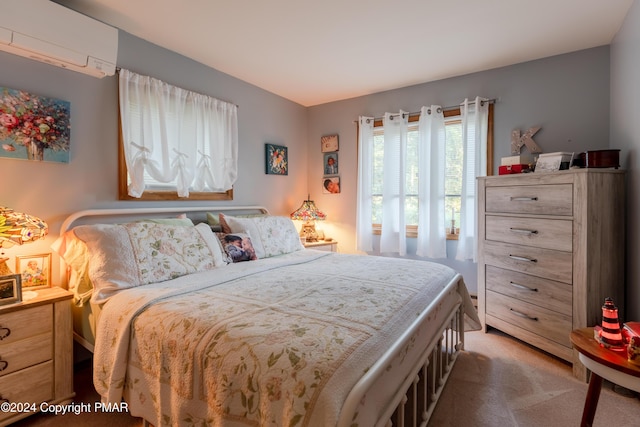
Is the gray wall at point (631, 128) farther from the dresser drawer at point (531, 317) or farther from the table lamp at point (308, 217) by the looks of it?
the table lamp at point (308, 217)

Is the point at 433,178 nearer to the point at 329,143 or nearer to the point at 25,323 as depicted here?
the point at 329,143

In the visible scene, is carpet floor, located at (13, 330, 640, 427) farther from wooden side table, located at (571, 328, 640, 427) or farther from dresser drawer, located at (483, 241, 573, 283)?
dresser drawer, located at (483, 241, 573, 283)

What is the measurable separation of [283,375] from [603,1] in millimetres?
2870

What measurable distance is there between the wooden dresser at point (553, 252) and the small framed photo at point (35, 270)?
316 centimetres

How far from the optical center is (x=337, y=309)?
1.39 m

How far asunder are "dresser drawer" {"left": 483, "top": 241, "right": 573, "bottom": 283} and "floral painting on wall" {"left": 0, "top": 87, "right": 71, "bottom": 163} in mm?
3192

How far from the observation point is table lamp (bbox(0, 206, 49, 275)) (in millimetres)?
1642

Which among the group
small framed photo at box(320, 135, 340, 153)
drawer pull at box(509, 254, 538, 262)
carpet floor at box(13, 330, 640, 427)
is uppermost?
small framed photo at box(320, 135, 340, 153)

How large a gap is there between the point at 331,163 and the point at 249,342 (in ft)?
10.5

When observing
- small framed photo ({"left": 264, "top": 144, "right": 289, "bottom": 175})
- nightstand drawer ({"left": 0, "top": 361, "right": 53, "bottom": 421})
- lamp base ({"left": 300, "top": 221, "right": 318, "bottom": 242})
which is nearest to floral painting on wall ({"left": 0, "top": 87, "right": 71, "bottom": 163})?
nightstand drawer ({"left": 0, "top": 361, "right": 53, "bottom": 421})

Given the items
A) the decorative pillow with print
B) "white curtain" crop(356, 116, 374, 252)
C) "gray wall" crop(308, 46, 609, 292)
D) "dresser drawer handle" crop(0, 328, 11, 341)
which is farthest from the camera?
"white curtain" crop(356, 116, 374, 252)

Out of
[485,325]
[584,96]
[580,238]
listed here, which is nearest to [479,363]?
[485,325]

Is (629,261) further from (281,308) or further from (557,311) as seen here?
(281,308)

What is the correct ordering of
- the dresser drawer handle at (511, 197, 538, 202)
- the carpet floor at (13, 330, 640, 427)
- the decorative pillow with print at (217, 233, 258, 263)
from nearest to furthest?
the carpet floor at (13, 330, 640, 427)
the dresser drawer handle at (511, 197, 538, 202)
the decorative pillow with print at (217, 233, 258, 263)
